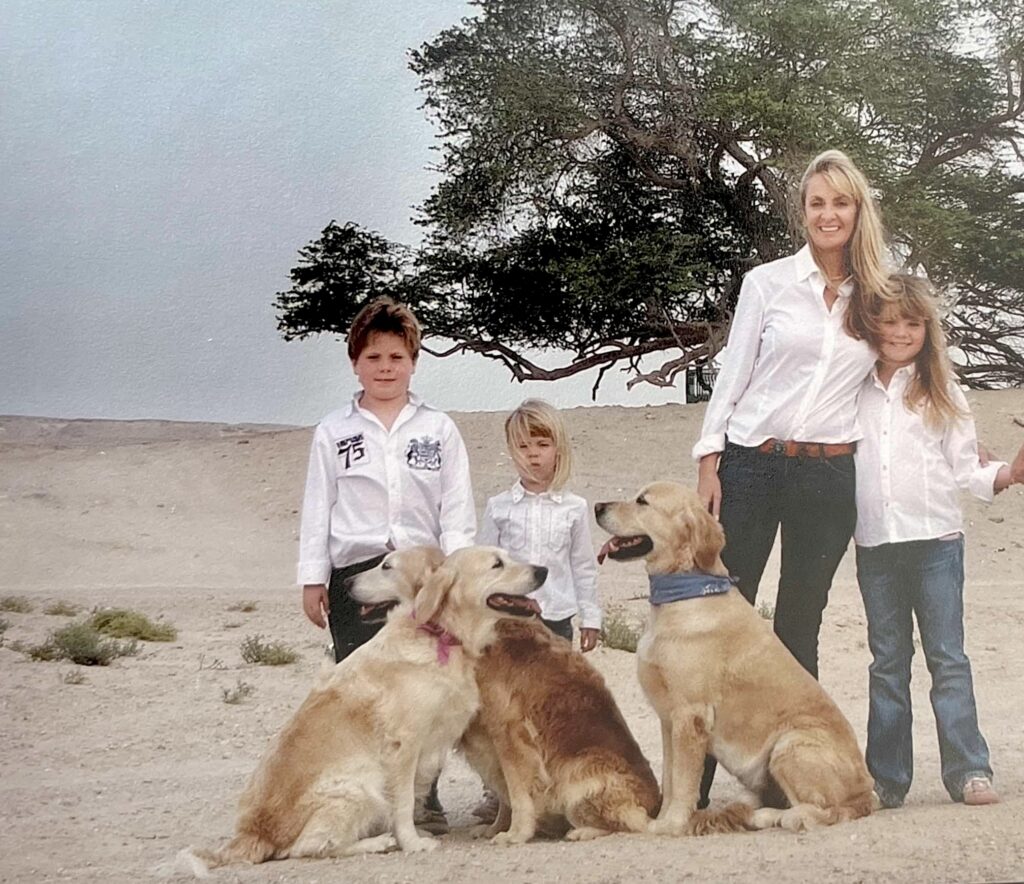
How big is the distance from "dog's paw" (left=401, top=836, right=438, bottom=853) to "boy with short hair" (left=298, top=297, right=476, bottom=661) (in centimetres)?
71

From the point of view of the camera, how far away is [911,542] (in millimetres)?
4934

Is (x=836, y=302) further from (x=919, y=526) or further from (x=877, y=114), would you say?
(x=877, y=114)

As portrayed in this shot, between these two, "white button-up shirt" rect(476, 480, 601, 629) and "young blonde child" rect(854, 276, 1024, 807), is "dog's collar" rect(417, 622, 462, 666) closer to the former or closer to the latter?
"white button-up shirt" rect(476, 480, 601, 629)

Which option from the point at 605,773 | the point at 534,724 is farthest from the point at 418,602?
the point at 605,773

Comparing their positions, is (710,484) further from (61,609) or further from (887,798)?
(61,609)

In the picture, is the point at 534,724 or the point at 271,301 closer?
the point at 534,724

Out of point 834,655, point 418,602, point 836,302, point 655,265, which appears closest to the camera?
point 418,602

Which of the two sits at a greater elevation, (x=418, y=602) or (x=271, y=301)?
(x=271, y=301)

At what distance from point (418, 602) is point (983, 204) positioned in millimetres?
3342

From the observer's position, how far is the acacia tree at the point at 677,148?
5.75 m

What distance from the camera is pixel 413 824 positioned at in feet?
14.4

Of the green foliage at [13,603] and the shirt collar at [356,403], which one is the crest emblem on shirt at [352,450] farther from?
the green foliage at [13,603]

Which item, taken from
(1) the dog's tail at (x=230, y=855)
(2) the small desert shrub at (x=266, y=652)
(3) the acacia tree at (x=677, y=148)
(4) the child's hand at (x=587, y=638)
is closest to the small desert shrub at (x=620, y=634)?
(3) the acacia tree at (x=677, y=148)

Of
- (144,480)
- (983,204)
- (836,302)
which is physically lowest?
(144,480)
